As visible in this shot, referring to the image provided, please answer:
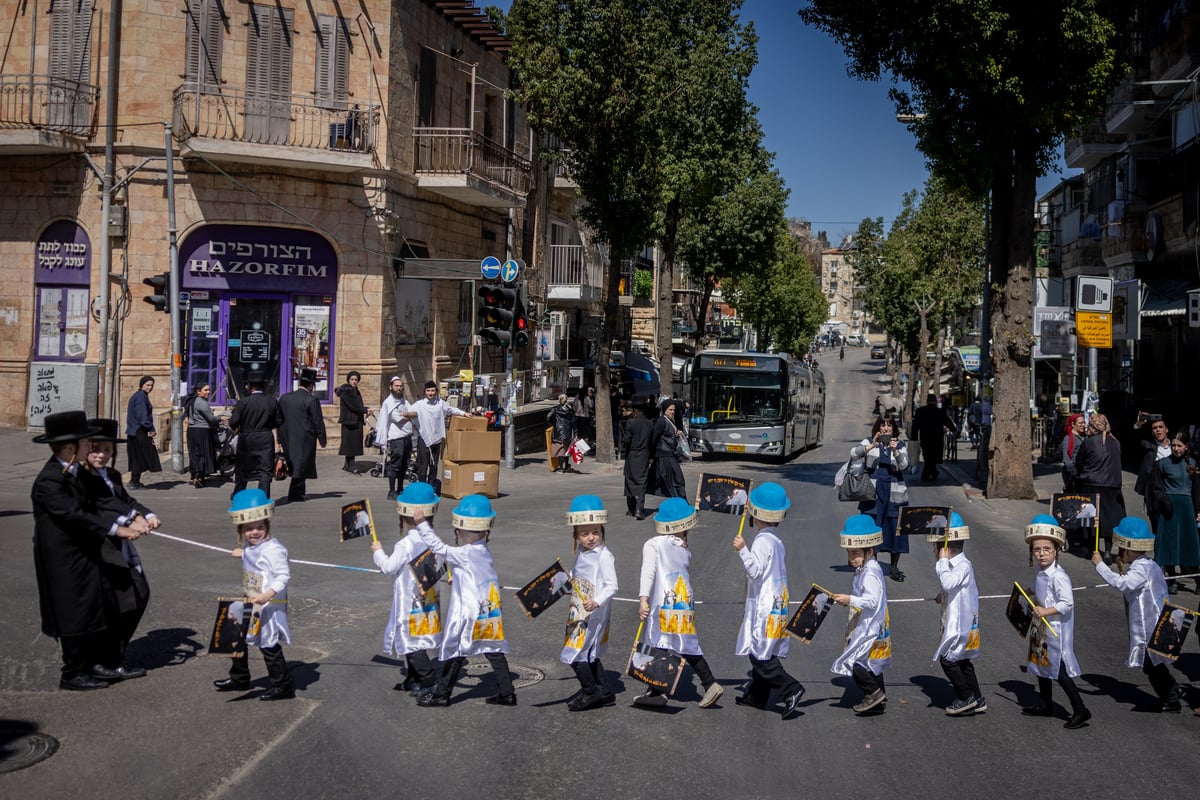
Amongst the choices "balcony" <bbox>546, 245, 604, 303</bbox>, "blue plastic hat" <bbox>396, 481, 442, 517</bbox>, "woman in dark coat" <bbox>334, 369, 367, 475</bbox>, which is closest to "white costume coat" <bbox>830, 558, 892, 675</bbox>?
"blue plastic hat" <bbox>396, 481, 442, 517</bbox>

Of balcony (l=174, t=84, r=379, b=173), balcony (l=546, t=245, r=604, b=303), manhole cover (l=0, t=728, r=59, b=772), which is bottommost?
manhole cover (l=0, t=728, r=59, b=772)

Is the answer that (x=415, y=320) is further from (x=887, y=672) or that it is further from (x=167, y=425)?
(x=887, y=672)

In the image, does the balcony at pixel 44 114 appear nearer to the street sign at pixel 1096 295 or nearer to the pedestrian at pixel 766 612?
the pedestrian at pixel 766 612

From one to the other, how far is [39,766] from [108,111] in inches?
711

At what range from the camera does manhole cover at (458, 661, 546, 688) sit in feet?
25.7

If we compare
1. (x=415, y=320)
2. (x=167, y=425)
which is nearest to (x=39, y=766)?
(x=167, y=425)

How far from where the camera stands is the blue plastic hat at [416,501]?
745 centimetres

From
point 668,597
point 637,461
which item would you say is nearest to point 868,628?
point 668,597

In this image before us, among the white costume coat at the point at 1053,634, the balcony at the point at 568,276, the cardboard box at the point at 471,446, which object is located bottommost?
the white costume coat at the point at 1053,634

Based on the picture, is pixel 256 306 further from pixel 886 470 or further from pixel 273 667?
pixel 273 667

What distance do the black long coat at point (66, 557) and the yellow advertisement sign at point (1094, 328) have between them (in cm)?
1957

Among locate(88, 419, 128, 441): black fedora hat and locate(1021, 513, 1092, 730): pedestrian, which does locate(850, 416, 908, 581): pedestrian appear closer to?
locate(1021, 513, 1092, 730): pedestrian

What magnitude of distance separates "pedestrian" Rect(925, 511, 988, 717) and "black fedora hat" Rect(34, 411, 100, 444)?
578 centimetres

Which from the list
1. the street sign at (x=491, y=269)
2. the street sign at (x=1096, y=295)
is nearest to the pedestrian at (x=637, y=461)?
the street sign at (x=491, y=269)
